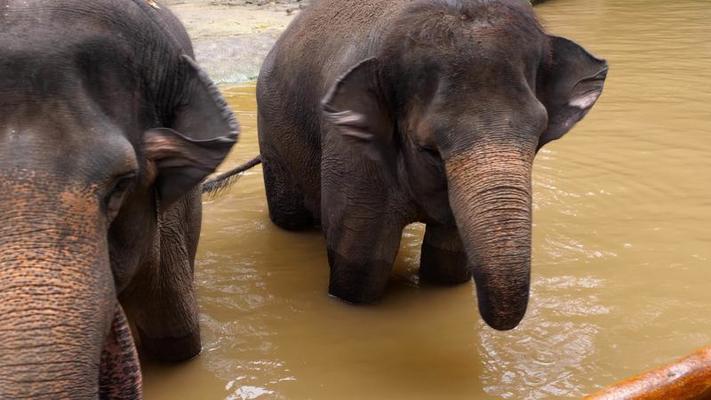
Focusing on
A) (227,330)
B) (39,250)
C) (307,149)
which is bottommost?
(227,330)

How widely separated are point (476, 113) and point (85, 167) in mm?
1359

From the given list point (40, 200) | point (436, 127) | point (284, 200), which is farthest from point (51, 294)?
point (284, 200)

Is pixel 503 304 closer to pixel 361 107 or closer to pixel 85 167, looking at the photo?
pixel 361 107

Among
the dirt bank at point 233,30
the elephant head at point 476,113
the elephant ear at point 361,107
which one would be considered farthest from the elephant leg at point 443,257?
the dirt bank at point 233,30

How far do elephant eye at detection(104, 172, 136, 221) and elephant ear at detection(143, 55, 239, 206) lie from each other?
0.16 meters

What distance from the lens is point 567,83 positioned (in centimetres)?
336

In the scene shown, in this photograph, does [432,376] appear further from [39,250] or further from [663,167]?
[663,167]

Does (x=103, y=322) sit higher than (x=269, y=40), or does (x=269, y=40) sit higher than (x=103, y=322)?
(x=103, y=322)

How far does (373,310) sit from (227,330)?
61cm

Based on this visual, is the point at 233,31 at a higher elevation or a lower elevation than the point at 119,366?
lower

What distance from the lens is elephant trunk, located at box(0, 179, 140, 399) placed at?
1747 millimetres

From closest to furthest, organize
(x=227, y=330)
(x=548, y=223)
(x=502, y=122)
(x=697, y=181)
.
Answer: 1. (x=502, y=122)
2. (x=227, y=330)
3. (x=548, y=223)
4. (x=697, y=181)

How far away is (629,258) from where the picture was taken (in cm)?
420

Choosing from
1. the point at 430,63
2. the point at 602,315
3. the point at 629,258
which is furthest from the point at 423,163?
the point at 629,258
